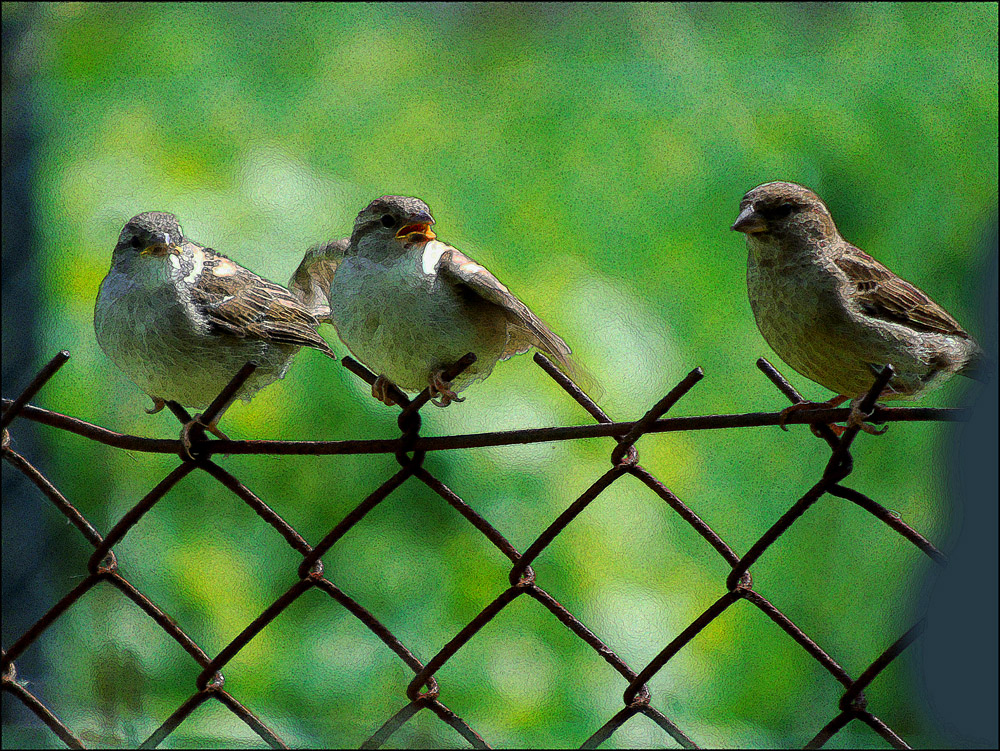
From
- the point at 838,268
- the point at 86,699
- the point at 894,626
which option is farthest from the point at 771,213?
the point at 86,699

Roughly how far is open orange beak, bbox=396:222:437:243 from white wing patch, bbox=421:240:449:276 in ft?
0.04

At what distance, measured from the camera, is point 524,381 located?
3365 millimetres

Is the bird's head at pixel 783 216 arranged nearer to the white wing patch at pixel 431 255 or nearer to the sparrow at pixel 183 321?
the white wing patch at pixel 431 255

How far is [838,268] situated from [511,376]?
72.1 inches

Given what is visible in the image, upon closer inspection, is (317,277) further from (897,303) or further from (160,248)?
(897,303)

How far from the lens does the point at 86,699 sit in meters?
2.99

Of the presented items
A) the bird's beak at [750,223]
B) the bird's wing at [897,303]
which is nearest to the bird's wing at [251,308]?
the bird's beak at [750,223]

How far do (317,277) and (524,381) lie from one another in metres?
1.66

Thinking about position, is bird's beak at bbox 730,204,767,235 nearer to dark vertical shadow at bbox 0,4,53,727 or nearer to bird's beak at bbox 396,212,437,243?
bird's beak at bbox 396,212,437,243

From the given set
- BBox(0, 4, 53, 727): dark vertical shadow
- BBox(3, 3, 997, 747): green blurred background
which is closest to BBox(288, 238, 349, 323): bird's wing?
BBox(3, 3, 997, 747): green blurred background

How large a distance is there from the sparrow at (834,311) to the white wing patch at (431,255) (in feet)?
1.58

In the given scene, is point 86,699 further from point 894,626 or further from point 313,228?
point 894,626

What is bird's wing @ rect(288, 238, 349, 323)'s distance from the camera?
5.55 feet

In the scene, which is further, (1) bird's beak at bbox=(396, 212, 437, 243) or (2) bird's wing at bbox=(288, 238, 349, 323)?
(2) bird's wing at bbox=(288, 238, 349, 323)
